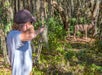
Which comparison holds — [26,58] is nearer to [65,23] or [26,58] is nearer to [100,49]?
[100,49]

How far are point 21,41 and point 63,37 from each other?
845cm

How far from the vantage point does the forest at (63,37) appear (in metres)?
7.98

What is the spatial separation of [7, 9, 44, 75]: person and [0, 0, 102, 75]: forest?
3584 millimetres

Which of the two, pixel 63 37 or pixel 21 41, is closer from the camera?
pixel 21 41

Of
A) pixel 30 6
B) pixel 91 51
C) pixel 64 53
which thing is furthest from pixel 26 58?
pixel 30 6

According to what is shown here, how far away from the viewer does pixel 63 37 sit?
1193 cm

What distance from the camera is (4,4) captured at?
8.09 meters

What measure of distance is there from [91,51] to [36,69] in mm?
2974

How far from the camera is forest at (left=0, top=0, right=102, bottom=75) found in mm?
7984

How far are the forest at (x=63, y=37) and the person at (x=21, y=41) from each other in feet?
11.8

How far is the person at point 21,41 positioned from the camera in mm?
3459

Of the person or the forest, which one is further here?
the forest

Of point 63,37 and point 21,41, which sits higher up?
point 21,41

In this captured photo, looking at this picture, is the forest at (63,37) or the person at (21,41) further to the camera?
the forest at (63,37)
